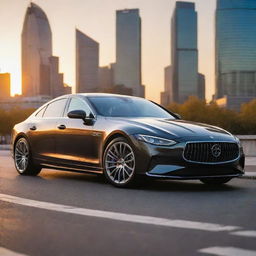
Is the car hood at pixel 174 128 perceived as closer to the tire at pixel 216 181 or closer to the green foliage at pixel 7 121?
the tire at pixel 216 181

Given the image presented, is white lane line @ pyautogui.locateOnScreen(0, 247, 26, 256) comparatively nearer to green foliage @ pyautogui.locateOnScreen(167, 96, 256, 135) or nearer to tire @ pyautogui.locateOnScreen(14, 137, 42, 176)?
tire @ pyautogui.locateOnScreen(14, 137, 42, 176)

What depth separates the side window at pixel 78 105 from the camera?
973 cm

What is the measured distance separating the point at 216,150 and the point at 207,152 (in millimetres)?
148

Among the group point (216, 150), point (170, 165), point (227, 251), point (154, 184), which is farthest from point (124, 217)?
point (154, 184)

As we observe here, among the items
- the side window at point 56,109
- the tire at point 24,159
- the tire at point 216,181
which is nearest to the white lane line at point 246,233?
the tire at point 216,181

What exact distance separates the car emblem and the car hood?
17 centimetres

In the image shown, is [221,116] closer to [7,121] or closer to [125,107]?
[7,121]

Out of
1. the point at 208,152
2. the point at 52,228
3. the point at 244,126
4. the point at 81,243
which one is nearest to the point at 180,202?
the point at 208,152

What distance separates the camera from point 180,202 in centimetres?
695

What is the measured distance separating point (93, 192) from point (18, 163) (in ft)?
11.5

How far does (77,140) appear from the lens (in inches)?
375

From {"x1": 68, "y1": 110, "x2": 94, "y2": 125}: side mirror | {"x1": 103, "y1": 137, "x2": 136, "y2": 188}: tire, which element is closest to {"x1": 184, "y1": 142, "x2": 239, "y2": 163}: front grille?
{"x1": 103, "y1": 137, "x2": 136, "y2": 188}: tire

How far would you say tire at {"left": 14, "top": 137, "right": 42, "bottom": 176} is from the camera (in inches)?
426

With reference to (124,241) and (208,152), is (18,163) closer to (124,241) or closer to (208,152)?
(208,152)
